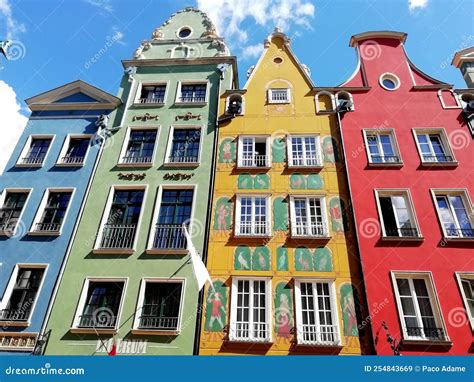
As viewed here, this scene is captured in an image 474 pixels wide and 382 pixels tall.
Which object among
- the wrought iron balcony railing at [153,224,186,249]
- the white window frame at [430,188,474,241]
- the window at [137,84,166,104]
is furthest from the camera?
the window at [137,84,166,104]

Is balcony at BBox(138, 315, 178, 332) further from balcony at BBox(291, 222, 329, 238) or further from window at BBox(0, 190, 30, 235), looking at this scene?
window at BBox(0, 190, 30, 235)

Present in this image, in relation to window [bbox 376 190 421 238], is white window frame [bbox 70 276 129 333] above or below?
below

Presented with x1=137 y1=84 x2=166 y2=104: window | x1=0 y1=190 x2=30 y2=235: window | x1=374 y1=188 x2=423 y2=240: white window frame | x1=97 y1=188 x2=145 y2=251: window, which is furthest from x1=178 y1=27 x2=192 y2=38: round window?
x1=374 y1=188 x2=423 y2=240: white window frame

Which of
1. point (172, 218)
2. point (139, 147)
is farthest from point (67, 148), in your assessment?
point (172, 218)

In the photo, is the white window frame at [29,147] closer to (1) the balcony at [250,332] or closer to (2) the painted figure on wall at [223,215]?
(2) the painted figure on wall at [223,215]

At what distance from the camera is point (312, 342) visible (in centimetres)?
1311

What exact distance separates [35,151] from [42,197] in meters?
3.76

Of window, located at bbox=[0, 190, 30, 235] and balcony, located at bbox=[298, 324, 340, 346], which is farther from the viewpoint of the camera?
window, located at bbox=[0, 190, 30, 235]

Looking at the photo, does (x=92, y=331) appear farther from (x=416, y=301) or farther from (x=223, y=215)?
(x=416, y=301)

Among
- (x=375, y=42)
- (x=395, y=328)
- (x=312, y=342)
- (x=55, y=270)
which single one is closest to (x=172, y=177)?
(x=55, y=270)

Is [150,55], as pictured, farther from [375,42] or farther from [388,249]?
[388,249]

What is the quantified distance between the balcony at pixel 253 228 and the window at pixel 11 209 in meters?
11.0

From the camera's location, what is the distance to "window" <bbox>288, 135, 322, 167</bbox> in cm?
1786

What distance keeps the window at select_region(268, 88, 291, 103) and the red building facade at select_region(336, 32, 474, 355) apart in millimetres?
3236
